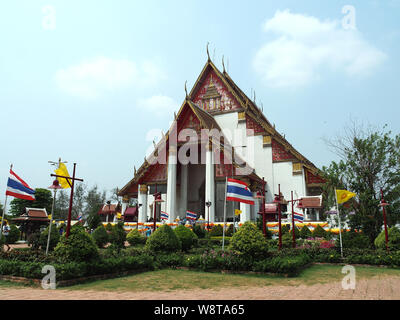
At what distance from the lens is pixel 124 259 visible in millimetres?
9547

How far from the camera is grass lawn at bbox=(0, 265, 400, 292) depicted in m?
7.46

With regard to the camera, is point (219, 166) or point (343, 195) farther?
point (219, 166)

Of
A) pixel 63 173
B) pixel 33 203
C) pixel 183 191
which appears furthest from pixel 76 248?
pixel 33 203

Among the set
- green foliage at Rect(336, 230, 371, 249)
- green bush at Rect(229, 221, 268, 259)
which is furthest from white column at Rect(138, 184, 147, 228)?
green bush at Rect(229, 221, 268, 259)

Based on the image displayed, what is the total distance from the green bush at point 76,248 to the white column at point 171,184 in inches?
712

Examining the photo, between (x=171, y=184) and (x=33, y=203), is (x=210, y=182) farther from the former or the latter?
(x=33, y=203)

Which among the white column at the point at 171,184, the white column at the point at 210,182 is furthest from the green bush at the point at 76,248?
the white column at the point at 171,184

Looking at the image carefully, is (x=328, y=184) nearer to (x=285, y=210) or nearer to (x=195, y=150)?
(x=285, y=210)

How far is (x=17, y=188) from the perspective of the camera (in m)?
11.5

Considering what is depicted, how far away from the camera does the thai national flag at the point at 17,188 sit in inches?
448

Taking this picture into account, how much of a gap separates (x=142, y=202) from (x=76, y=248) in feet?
69.2

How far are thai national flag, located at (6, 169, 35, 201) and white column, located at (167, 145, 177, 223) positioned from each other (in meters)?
15.8

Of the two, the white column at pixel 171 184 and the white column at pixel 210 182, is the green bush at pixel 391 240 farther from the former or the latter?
the white column at pixel 171 184
